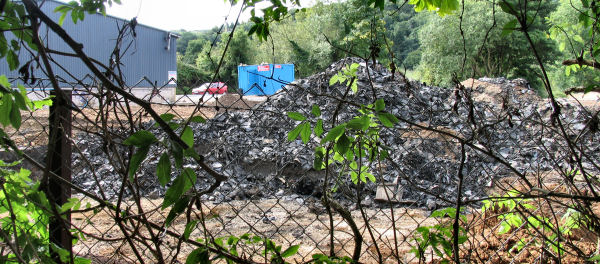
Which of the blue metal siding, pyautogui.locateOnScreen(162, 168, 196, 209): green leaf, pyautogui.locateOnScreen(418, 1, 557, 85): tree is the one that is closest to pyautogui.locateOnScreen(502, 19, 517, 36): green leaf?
pyautogui.locateOnScreen(162, 168, 196, 209): green leaf

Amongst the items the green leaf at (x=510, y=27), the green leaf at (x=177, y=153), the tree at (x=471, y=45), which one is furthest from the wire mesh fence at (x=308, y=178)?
the tree at (x=471, y=45)

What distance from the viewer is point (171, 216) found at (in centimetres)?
81

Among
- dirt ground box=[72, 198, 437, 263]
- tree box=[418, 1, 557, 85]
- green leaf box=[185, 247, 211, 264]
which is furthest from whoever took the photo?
tree box=[418, 1, 557, 85]

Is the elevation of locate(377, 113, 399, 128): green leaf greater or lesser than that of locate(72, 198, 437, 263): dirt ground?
greater

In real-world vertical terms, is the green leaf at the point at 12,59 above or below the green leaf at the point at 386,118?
above

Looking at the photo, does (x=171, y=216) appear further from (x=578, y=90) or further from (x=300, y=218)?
(x=300, y=218)

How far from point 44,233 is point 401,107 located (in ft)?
23.5

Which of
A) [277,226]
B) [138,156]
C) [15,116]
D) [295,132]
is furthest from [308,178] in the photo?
[138,156]

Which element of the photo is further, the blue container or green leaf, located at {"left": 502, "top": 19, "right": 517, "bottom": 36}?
the blue container

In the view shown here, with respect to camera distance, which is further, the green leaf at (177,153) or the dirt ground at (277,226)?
the dirt ground at (277,226)

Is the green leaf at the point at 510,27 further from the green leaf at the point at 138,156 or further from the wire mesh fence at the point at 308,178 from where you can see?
the green leaf at the point at 138,156

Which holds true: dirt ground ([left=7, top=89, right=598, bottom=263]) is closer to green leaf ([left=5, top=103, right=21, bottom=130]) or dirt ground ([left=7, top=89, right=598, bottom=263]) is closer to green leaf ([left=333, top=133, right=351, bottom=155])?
green leaf ([left=333, top=133, right=351, bottom=155])

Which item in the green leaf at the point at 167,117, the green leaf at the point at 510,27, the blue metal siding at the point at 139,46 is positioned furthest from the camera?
the blue metal siding at the point at 139,46

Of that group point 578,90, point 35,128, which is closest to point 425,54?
point 35,128
